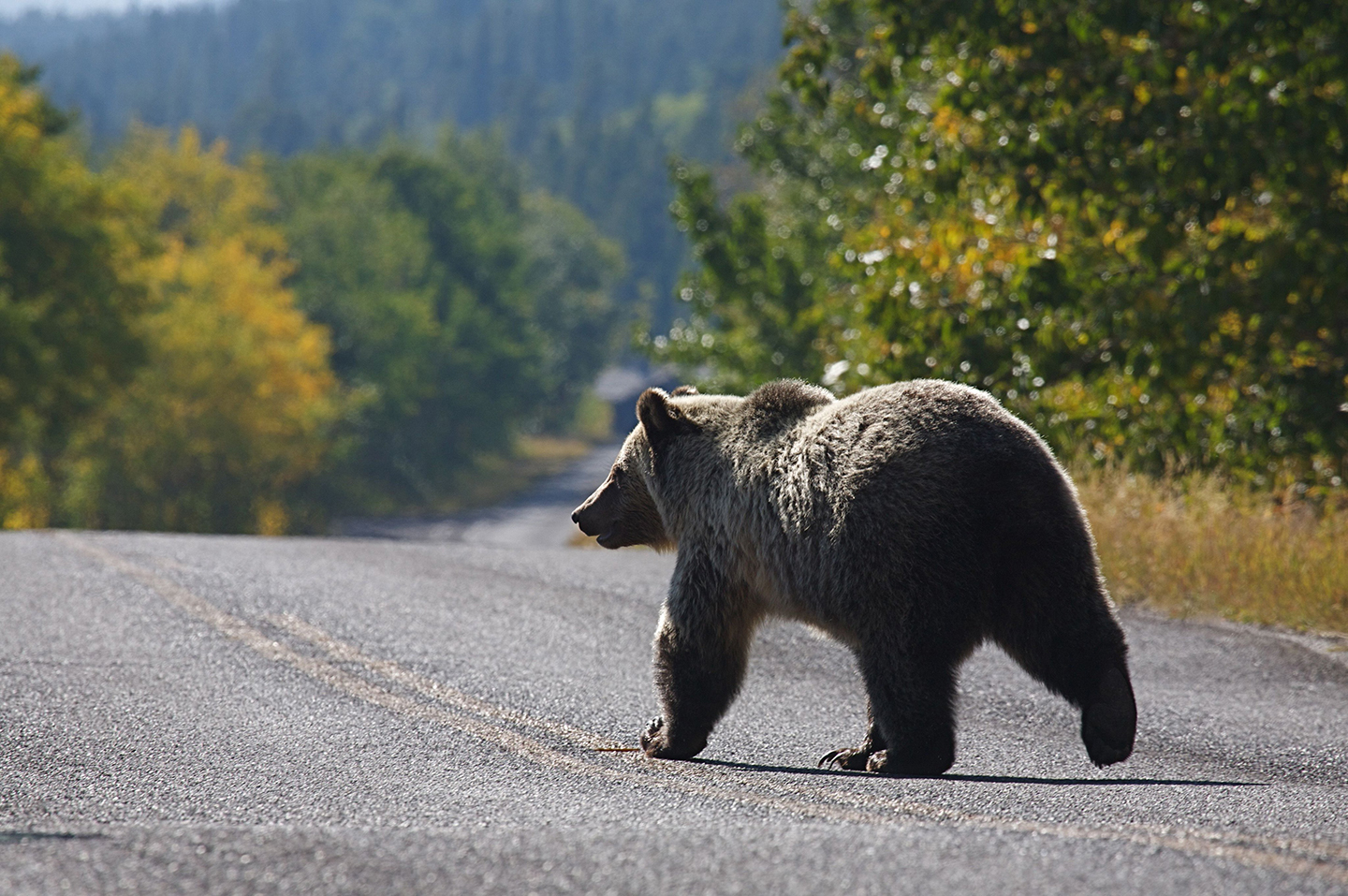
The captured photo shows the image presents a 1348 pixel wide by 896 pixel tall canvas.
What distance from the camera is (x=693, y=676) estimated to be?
544 centimetres

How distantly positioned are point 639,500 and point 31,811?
2.91 metres

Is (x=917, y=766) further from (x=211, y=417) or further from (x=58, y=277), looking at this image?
(x=211, y=417)

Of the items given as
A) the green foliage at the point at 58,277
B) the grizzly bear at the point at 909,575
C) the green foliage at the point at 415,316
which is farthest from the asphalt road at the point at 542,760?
the green foliage at the point at 415,316

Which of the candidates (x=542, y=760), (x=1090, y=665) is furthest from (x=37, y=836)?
(x=1090, y=665)

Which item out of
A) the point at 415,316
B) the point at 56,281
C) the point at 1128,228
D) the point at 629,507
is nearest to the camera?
the point at 629,507

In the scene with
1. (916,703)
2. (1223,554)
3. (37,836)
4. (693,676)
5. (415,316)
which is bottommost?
(37,836)

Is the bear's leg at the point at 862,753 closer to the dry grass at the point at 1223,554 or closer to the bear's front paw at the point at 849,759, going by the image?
the bear's front paw at the point at 849,759

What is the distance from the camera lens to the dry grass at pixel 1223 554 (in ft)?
28.8

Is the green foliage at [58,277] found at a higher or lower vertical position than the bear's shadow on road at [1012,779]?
higher

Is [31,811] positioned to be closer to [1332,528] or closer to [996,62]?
[1332,528]

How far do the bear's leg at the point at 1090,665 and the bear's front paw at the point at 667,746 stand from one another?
131 centimetres

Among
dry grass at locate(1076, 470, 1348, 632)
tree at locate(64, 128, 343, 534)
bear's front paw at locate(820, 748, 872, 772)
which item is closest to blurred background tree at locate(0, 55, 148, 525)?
tree at locate(64, 128, 343, 534)

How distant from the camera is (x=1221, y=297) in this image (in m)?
11.0

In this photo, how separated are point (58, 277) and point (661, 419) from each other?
32007 millimetres
